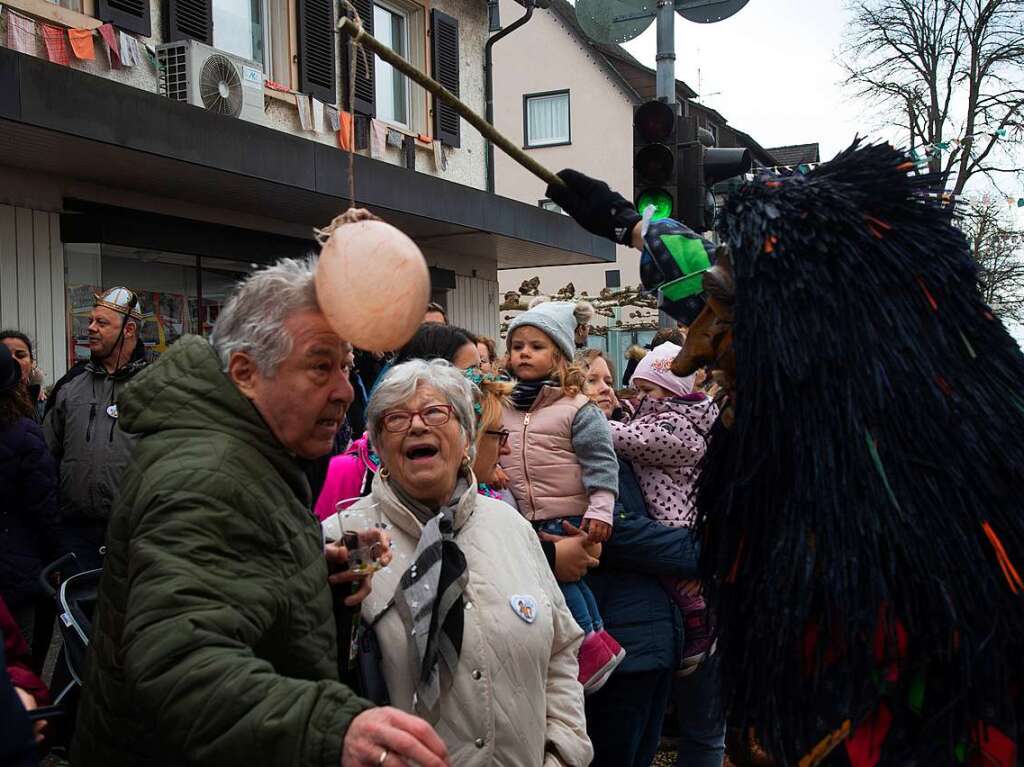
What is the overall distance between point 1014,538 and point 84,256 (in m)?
7.84

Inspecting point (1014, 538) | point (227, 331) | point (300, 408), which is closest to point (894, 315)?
point (1014, 538)

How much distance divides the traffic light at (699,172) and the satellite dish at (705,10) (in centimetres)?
94

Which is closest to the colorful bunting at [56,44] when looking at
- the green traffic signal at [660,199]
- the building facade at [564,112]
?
the green traffic signal at [660,199]

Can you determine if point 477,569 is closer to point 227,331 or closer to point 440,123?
point 227,331

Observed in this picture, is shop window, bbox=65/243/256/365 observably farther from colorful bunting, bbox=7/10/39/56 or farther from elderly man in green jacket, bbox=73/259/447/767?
elderly man in green jacket, bbox=73/259/447/767

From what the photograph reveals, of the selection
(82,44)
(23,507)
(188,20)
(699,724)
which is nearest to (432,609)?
(699,724)

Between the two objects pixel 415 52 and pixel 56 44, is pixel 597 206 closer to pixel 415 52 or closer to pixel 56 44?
pixel 56 44

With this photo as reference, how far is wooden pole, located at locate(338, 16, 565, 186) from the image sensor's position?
1.96 metres

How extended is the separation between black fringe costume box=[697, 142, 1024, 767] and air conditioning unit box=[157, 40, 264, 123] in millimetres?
7548

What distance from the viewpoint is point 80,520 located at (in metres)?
4.92

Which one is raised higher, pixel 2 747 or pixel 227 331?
pixel 227 331

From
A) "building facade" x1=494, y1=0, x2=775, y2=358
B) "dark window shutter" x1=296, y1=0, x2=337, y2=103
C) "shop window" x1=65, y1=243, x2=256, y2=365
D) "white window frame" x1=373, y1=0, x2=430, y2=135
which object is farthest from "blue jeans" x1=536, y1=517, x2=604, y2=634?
"building facade" x1=494, y1=0, x2=775, y2=358

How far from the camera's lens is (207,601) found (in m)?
1.56

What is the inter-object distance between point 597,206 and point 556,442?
57.8 inches
